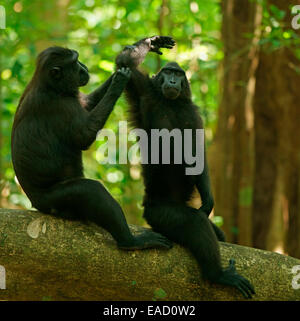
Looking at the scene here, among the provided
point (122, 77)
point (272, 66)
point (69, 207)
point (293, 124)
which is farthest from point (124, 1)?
point (69, 207)

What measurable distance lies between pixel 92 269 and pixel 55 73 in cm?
191

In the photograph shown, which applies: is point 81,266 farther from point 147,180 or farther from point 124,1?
point 124,1

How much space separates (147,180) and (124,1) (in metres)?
5.48

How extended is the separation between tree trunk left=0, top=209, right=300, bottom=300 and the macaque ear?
4.40 feet

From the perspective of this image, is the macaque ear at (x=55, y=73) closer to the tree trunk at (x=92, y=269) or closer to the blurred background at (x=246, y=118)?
the tree trunk at (x=92, y=269)

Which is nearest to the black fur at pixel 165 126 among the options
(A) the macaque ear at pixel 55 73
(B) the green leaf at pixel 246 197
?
(A) the macaque ear at pixel 55 73

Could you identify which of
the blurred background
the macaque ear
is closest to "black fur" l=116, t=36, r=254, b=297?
the macaque ear

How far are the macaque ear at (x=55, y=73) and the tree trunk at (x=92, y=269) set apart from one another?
1.34 meters

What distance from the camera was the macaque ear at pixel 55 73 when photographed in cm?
502

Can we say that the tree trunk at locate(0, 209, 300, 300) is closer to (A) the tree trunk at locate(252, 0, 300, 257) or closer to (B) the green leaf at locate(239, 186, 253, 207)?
(A) the tree trunk at locate(252, 0, 300, 257)

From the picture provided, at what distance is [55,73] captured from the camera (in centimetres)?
503

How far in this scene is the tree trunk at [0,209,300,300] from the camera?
4664 mm

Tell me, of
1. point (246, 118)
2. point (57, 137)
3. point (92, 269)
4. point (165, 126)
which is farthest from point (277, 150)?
point (92, 269)

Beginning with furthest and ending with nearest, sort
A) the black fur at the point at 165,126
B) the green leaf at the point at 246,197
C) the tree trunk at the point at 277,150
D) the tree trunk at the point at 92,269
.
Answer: the green leaf at the point at 246,197
the tree trunk at the point at 277,150
the black fur at the point at 165,126
the tree trunk at the point at 92,269
